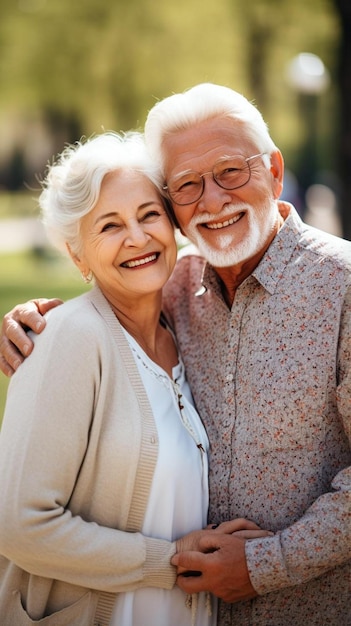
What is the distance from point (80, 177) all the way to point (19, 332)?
67cm

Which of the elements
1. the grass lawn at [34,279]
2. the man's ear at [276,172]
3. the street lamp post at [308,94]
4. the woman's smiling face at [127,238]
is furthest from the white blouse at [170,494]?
the street lamp post at [308,94]

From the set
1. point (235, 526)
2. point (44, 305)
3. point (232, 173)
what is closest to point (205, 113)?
point (232, 173)

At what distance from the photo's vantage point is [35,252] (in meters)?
18.1

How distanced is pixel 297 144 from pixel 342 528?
30.9m

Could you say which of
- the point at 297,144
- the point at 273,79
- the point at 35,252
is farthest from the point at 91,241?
the point at 297,144

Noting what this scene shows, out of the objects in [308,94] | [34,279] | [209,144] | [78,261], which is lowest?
[34,279]

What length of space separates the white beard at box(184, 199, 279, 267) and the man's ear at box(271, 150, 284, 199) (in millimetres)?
101

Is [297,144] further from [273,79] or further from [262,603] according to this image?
[262,603]

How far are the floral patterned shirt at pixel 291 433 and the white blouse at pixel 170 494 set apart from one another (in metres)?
0.08

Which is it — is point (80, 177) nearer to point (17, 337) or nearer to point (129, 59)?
point (17, 337)

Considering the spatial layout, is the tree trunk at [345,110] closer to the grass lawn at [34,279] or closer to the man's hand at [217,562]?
the grass lawn at [34,279]

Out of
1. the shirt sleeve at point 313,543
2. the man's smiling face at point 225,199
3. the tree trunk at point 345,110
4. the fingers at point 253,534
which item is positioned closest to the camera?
the shirt sleeve at point 313,543

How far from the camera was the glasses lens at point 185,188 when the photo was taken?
331 cm

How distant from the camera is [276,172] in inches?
136
